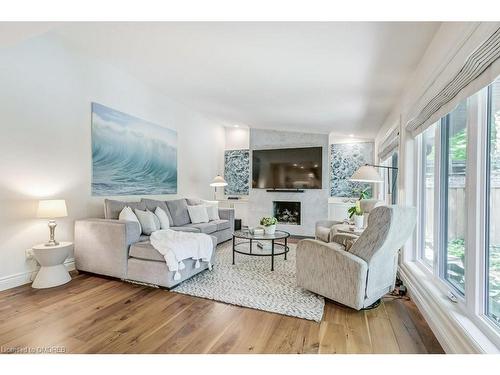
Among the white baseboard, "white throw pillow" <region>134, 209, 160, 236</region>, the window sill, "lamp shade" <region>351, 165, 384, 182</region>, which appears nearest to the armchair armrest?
the window sill

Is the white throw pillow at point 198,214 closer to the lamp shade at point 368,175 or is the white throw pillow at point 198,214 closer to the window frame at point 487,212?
the lamp shade at point 368,175

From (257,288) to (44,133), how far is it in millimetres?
3059

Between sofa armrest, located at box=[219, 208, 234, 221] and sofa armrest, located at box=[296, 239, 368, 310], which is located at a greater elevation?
sofa armrest, located at box=[219, 208, 234, 221]

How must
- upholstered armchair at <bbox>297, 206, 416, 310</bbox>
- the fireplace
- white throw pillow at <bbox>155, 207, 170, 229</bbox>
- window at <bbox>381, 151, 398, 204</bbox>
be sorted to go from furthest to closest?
the fireplace
window at <bbox>381, 151, 398, 204</bbox>
white throw pillow at <bbox>155, 207, 170, 229</bbox>
upholstered armchair at <bbox>297, 206, 416, 310</bbox>

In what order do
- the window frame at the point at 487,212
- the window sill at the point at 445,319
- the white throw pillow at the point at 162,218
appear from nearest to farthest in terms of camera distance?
the window sill at the point at 445,319 < the window frame at the point at 487,212 < the white throw pillow at the point at 162,218

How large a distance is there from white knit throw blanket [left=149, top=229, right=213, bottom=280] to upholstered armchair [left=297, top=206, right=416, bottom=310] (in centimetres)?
126

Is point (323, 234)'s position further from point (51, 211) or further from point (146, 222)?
point (51, 211)

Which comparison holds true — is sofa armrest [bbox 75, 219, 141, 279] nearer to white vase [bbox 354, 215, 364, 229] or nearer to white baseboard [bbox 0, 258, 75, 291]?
white baseboard [bbox 0, 258, 75, 291]

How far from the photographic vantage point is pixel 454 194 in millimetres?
2061

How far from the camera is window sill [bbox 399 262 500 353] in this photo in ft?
4.68

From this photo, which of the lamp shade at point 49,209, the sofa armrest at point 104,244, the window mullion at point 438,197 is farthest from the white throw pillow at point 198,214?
the window mullion at point 438,197

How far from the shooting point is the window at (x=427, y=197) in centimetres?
266

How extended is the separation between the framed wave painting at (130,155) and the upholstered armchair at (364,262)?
10.1 ft
